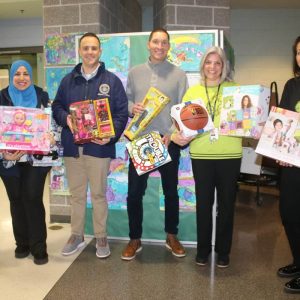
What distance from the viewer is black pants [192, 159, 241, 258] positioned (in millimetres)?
2377

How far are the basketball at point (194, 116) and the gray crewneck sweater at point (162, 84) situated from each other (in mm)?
283

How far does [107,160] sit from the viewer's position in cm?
260

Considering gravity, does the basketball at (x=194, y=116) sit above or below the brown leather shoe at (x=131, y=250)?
above

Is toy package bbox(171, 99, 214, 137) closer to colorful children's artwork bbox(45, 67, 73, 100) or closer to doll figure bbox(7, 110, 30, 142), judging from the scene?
doll figure bbox(7, 110, 30, 142)

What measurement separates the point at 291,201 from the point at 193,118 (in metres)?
0.78

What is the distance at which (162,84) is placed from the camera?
100 inches

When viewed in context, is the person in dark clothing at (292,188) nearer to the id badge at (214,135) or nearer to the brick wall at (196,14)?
the id badge at (214,135)

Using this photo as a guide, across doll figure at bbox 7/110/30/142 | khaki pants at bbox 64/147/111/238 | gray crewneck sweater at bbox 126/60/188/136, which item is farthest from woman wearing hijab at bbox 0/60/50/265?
gray crewneck sweater at bbox 126/60/188/136

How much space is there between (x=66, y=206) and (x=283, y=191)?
7.03ft

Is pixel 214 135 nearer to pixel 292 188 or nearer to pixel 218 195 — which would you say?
pixel 218 195

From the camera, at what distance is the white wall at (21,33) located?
672 cm

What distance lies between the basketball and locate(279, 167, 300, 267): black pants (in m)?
0.58

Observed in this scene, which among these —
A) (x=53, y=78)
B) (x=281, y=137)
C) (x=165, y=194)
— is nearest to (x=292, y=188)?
(x=281, y=137)

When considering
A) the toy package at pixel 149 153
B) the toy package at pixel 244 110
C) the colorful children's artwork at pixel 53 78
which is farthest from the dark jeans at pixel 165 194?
the colorful children's artwork at pixel 53 78
